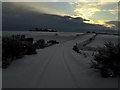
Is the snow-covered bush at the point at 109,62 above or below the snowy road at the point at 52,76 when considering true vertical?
above

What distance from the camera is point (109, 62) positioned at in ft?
18.7

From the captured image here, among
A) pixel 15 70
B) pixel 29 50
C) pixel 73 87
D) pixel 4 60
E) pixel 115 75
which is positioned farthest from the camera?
pixel 29 50

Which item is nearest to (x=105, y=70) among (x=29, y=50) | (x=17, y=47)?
(x=17, y=47)

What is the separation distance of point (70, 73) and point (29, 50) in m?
3.27

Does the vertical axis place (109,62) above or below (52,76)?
above

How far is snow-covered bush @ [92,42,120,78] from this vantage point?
5.38 metres

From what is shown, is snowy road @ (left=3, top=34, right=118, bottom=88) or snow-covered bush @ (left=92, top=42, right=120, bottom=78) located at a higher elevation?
snow-covered bush @ (left=92, top=42, right=120, bottom=78)

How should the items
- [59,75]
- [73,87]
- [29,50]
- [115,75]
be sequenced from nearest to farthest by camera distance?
[73,87], [115,75], [59,75], [29,50]

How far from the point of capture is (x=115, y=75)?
17.7ft

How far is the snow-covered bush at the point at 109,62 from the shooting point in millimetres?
5383

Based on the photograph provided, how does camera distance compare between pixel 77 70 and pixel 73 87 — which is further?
pixel 77 70

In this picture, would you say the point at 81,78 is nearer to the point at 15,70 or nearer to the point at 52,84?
the point at 52,84

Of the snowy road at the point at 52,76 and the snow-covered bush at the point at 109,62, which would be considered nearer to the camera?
the snowy road at the point at 52,76

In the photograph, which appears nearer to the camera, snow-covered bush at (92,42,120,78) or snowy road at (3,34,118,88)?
snowy road at (3,34,118,88)
